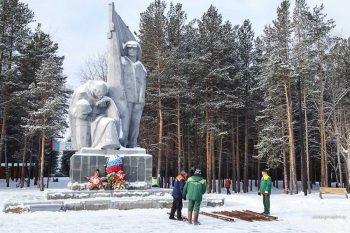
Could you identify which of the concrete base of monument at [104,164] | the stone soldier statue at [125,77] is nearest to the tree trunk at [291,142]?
the stone soldier statue at [125,77]

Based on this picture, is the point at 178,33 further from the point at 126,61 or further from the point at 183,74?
the point at 126,61

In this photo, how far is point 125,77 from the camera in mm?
13492

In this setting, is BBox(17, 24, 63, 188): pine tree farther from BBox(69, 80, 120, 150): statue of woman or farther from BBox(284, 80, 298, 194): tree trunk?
BBox(284, 80, 298, 194): tree trunk

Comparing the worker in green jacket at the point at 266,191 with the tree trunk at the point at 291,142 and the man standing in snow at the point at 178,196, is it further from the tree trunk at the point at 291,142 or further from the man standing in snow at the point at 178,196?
the tree trunk at the point at 291,142

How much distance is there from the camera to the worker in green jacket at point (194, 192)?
819cm

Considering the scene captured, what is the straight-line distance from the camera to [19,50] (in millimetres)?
30406

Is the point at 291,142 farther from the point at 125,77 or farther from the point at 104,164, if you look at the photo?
the point at 104,164

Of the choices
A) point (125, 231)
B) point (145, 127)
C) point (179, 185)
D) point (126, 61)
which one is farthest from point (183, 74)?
point (125, 231)

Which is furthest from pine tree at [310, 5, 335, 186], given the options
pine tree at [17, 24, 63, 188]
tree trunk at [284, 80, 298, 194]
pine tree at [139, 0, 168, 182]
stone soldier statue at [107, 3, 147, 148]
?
pine tree at [17, 24, 63, 188]

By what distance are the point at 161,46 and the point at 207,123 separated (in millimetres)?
6402

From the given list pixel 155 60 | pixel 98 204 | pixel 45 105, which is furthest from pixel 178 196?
pixel 45 105

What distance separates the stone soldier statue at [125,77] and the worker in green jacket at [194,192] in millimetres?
5115

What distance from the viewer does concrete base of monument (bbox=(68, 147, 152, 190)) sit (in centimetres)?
1185

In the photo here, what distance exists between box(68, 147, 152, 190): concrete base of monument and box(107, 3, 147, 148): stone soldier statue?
0.84 meters
